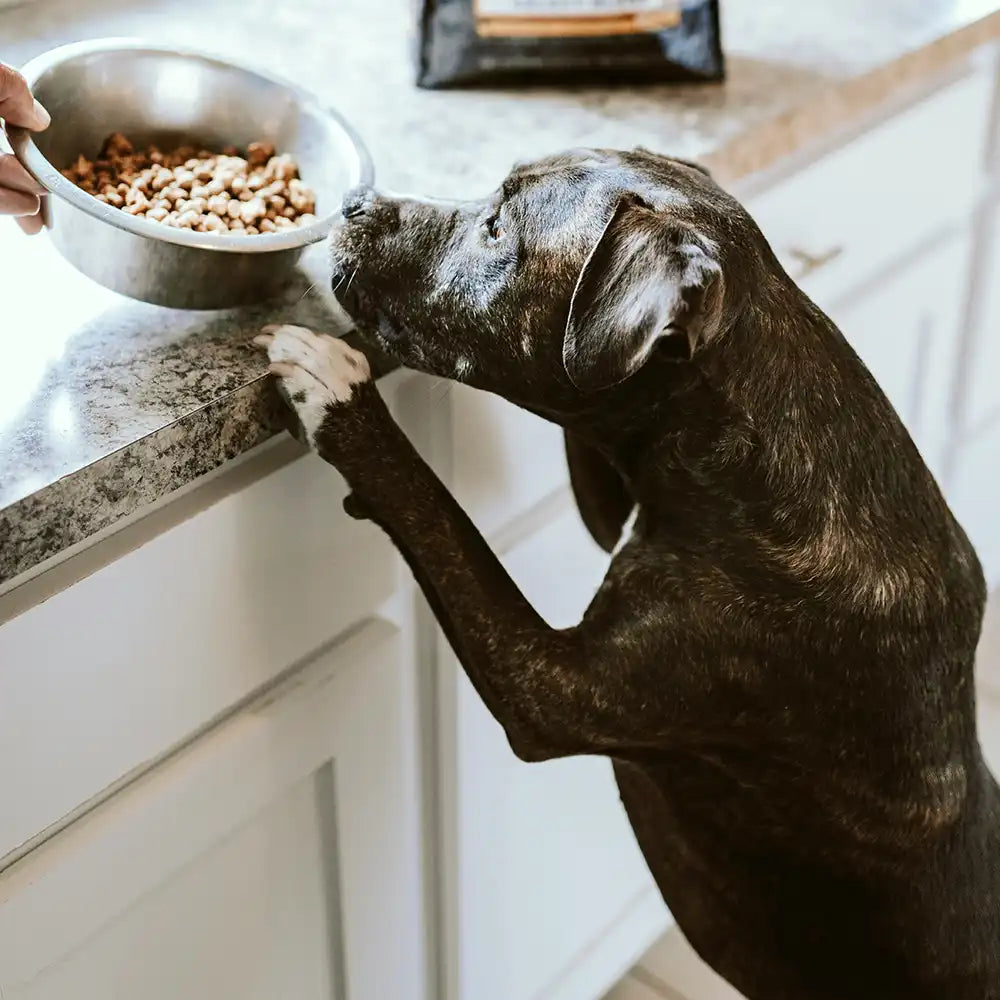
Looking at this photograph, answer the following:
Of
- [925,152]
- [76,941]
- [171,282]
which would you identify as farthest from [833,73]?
[76,941]

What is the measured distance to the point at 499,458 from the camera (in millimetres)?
1344

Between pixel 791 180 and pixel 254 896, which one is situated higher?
pixel 791 180

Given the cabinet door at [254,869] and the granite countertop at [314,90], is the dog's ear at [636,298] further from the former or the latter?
the cabinet door at [254,869]

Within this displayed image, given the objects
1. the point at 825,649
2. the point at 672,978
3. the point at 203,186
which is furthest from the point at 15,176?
the point at 672,978

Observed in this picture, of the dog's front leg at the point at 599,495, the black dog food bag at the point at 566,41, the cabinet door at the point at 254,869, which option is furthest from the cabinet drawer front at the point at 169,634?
the black dog food bag at the point at 566,41

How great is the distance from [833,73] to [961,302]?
0.55 meters

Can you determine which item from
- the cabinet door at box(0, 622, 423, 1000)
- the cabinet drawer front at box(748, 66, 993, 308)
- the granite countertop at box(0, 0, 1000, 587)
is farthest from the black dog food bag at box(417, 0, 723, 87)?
the cabinet door at box(0, 622, 423, 1000)

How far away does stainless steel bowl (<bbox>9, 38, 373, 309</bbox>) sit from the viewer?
105 centimetres

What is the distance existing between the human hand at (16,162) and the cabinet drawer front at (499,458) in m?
0.38

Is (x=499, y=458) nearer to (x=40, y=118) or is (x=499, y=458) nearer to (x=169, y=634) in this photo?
(x=169, y=634)

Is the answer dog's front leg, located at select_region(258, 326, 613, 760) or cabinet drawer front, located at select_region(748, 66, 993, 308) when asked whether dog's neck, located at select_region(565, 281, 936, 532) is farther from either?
cabinet drawer front, located at select_region(748, 66, 993, 308)

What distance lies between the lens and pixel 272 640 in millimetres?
1175

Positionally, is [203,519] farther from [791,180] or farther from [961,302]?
[961,302]

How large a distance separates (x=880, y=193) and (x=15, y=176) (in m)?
1.05
